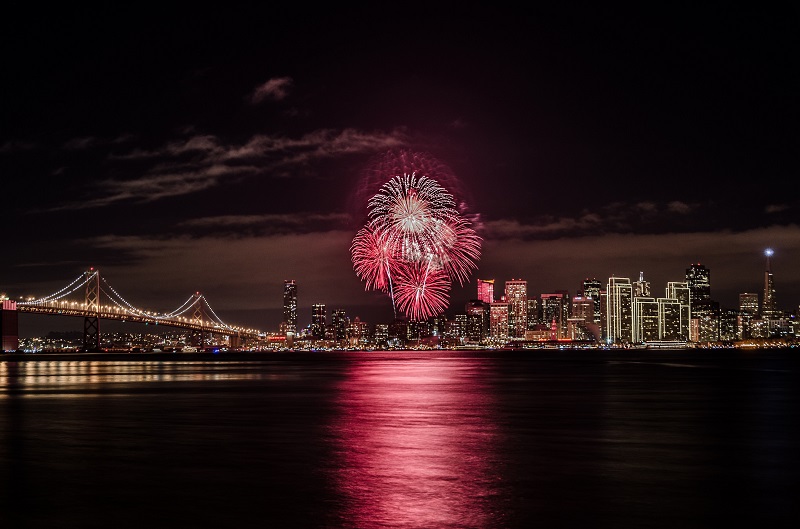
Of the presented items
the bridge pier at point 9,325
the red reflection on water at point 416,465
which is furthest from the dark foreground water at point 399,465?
the bridge pier at point 9,325

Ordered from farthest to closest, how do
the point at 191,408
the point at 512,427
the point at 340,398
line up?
the point at 340,398, the point at 191,408, the point at 512,427

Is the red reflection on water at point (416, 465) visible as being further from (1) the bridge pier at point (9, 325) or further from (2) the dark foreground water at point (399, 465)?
(1) the bridge pier at point (9, 325)

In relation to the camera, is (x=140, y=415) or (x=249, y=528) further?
(x=140, y=415)

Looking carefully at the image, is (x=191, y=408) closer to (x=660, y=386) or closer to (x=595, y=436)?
(x=595, y=436)

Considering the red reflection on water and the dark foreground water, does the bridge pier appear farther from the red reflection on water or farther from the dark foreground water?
the red reflection on water

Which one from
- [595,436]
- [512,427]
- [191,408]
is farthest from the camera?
[191,408]

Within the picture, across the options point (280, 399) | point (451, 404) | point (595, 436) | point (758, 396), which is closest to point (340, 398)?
point (280, 399)
